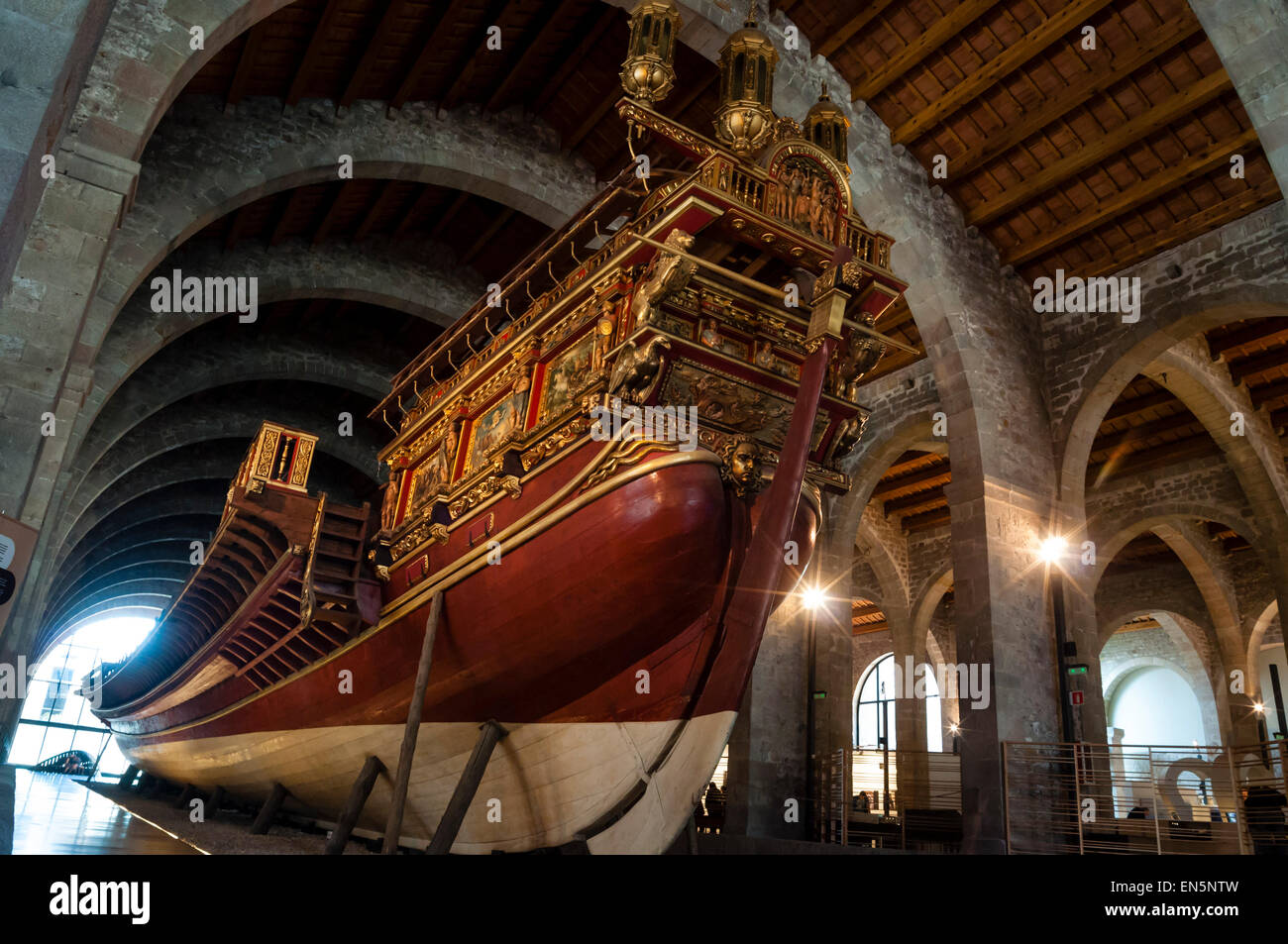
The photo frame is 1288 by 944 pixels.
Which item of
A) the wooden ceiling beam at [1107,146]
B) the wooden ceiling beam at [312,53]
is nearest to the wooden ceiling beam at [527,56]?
the wooden ceiling beam at [312,53]

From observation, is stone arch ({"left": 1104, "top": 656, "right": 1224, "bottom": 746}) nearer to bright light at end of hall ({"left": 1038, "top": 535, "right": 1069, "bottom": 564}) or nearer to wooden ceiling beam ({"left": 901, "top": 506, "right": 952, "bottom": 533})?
A: wooden ceiling beam ({"left": 901, "top": 506, "right": 952, "bottom": 533})

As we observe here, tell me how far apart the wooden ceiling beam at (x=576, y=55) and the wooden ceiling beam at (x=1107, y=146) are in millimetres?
4947

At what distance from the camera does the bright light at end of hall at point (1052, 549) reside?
936 centimetres

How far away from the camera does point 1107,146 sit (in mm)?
9117

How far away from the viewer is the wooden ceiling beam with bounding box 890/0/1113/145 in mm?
8117

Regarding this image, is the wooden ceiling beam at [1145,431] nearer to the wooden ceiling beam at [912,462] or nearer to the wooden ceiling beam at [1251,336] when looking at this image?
the wooden ceiling beam at [1251,336]

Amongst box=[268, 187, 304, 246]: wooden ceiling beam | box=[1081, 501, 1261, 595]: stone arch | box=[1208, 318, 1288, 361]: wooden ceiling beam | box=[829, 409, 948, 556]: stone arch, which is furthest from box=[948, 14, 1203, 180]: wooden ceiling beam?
box=[268, 187, 304, 246]: wooden ceiling beam

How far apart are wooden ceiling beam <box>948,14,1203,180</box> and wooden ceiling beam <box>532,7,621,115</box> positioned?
434 centimetres

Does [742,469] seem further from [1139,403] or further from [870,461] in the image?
[1139,403]

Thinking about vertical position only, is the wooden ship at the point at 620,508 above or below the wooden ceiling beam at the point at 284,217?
below

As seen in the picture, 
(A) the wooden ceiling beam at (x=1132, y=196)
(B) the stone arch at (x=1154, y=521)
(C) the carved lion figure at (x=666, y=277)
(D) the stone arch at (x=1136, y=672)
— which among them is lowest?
(D) the stone arch at (x=1136, y=672)

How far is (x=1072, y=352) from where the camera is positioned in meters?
10.4

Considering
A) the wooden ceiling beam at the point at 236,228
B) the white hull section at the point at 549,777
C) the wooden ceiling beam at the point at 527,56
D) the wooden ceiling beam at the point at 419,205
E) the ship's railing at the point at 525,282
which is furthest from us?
the wooden ceiling beam at the point at 419,205
